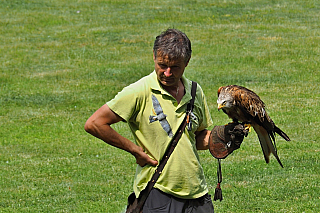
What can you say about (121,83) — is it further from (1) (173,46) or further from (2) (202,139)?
(1) (173,46)

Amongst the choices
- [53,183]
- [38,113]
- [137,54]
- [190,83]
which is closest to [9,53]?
[137,54]

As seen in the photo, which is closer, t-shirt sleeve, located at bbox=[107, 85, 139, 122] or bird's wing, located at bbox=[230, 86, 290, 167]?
t-shirt sleeve, located at bbox=[107, 85, 139, 122]

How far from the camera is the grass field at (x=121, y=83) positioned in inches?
253

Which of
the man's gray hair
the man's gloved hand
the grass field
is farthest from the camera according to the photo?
the grass field

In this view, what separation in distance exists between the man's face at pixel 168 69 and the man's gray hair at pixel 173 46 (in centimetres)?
3

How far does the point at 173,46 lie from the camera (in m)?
3.24

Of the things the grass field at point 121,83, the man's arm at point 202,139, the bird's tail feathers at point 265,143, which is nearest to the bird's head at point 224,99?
the bird's tail feathers at point 265,143

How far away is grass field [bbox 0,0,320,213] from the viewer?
6430 mm

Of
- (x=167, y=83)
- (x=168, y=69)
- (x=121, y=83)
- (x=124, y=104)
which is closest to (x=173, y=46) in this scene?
(x=168, y=69)

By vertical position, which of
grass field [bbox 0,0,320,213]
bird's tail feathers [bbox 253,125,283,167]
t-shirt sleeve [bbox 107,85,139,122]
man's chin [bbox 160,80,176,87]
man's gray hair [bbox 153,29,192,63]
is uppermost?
man's gray hair [bbox 153,29,192,63]

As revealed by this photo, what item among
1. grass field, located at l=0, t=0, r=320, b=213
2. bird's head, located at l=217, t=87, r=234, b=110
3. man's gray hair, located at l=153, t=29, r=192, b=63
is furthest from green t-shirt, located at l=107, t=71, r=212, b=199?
grass field, located at l=0, t=0, r=320, b=213

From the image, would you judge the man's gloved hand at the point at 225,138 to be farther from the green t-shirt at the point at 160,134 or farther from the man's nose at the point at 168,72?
the man's nose at the point at 168,72

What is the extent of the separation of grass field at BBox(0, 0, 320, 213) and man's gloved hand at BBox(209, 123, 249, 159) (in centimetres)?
223

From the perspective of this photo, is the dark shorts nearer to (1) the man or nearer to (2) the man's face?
(1) the man
